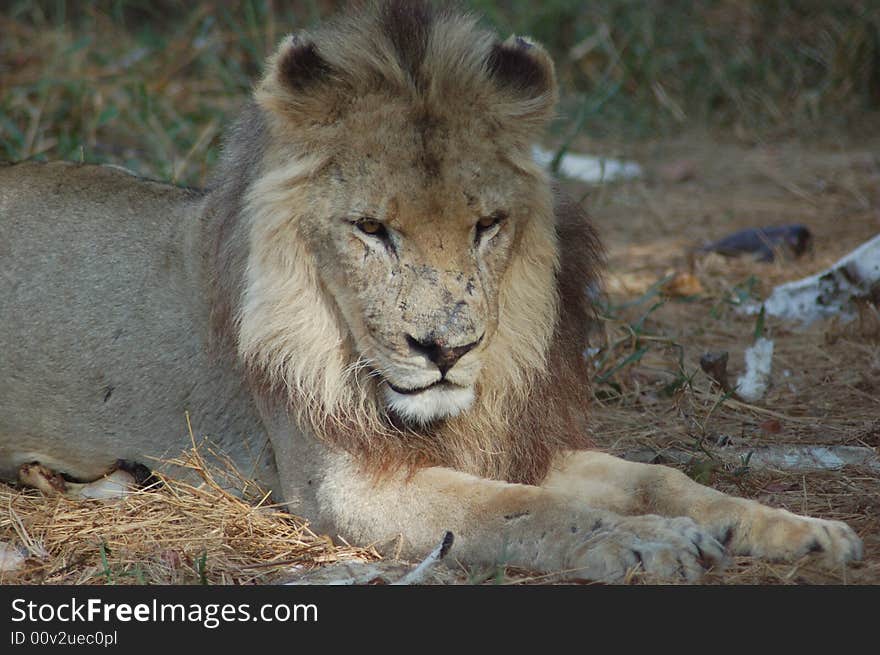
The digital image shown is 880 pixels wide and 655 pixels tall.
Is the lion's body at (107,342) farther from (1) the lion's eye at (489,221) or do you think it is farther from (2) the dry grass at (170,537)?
(1) the lion's eye at (489,221)

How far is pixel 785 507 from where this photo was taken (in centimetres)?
359

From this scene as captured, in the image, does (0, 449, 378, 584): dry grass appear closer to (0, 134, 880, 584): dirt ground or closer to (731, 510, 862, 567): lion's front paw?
(0, 134, 880, 584): dirt ground

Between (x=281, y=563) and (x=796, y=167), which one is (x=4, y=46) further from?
(x=281, y=563)

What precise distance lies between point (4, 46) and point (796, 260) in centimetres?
527

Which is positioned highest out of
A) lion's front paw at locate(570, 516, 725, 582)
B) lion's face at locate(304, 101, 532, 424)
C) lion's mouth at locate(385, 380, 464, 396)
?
lion's face at locate(304, 101, 532, 424)

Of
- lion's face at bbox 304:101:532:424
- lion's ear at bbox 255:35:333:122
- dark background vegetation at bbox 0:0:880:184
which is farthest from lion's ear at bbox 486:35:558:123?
dark background vegetation at bbox 0:0:880:184

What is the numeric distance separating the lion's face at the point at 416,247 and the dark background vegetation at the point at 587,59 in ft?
14.4

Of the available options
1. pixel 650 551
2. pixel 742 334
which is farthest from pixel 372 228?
pixel 742 334

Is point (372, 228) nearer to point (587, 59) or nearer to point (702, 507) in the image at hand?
point (702, 507)

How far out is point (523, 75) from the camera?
3377 mm

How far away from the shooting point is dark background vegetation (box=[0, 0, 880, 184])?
7.77 meters

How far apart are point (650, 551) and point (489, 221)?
944 mm

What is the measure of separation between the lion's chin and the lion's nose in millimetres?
92

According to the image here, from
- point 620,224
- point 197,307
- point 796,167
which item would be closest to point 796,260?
point 620,224
